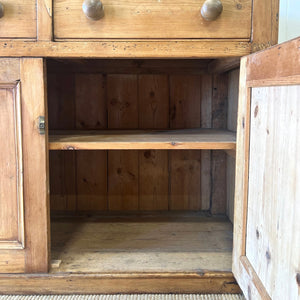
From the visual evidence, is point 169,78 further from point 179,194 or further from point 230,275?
point 230,275

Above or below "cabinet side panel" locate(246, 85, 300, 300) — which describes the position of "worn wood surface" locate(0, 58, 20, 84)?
above

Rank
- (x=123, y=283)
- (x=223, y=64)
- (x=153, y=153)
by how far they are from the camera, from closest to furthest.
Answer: (x=123, y=283) → (x=223, y=64) → (x=153, y=153)

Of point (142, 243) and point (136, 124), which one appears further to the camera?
point (136, 124)

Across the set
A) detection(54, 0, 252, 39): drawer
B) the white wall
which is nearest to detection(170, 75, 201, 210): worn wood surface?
the white wall

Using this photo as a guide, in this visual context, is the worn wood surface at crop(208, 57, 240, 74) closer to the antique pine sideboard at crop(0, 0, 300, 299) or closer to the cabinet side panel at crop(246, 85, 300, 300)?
the antique pine sideboard at crop(0, 0, 300, 299)

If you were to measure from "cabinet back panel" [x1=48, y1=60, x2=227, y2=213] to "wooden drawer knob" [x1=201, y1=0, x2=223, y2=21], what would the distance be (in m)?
0.47

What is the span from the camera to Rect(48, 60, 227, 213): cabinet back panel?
1330 millimetres

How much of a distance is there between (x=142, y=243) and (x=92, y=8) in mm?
732

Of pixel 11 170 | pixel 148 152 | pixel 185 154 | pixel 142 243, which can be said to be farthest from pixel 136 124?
pixel 11 170

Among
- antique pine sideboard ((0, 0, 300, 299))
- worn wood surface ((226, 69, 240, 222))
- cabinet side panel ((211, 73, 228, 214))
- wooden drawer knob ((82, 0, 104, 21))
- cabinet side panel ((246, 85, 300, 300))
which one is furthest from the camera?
cabinet side panel ((211, 73, 228, 214))

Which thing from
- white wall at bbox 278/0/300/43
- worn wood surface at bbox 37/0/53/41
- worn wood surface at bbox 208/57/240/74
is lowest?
worn wood surface at bbox 208/57/240/74

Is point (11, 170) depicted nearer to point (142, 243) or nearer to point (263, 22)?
point (142, 243)

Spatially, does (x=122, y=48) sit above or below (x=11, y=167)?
above

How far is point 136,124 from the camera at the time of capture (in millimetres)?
1350
